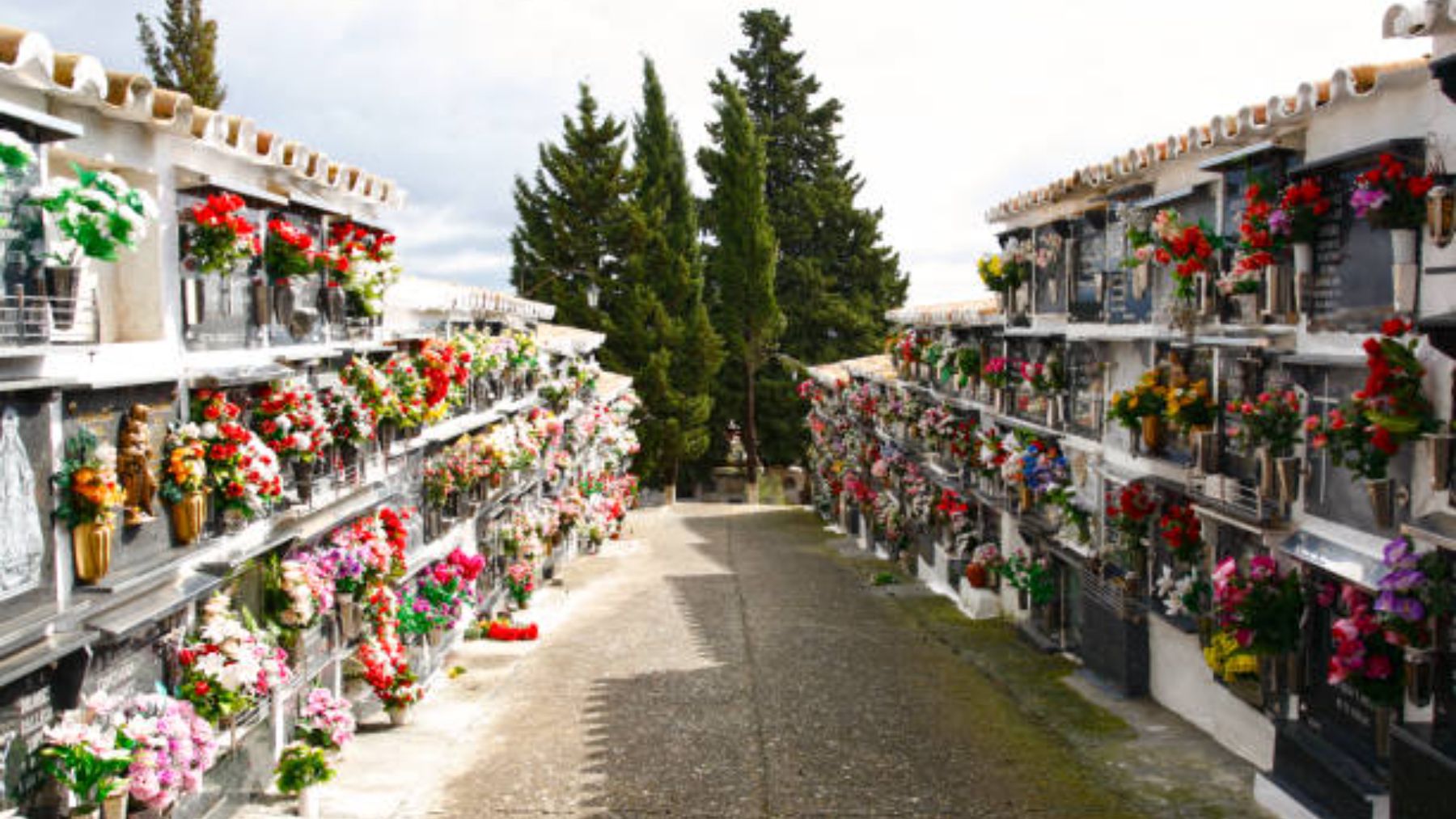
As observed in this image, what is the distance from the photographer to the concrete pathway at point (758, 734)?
17.7 m

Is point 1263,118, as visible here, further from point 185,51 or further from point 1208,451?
point 185,51

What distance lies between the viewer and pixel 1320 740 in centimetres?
1536

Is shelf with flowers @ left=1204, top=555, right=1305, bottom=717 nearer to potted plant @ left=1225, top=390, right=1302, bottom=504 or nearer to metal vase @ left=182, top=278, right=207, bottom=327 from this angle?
potted plant @ left=1225, top=390, right=1302, bottom=504

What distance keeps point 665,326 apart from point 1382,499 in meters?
46.5

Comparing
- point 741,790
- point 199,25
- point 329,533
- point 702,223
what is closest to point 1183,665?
point 741,790

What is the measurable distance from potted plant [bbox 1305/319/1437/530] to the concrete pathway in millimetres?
5635

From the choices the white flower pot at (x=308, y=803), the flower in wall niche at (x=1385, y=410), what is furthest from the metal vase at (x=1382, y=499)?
the white flower pot at (x=308, y=803)

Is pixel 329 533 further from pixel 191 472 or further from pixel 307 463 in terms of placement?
pixel 191 472

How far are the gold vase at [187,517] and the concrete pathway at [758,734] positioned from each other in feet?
16.8

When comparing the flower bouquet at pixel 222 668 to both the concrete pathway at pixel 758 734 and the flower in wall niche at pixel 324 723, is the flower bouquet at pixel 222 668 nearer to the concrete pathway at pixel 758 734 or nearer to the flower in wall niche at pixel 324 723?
the flower in wall niche at pixel 324 723

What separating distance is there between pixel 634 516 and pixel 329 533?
3803cm

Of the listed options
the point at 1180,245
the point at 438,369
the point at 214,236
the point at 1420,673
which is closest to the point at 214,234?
the point at 214,236

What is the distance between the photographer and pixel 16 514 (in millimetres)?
10836

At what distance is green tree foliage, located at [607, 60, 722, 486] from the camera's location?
58.7m
